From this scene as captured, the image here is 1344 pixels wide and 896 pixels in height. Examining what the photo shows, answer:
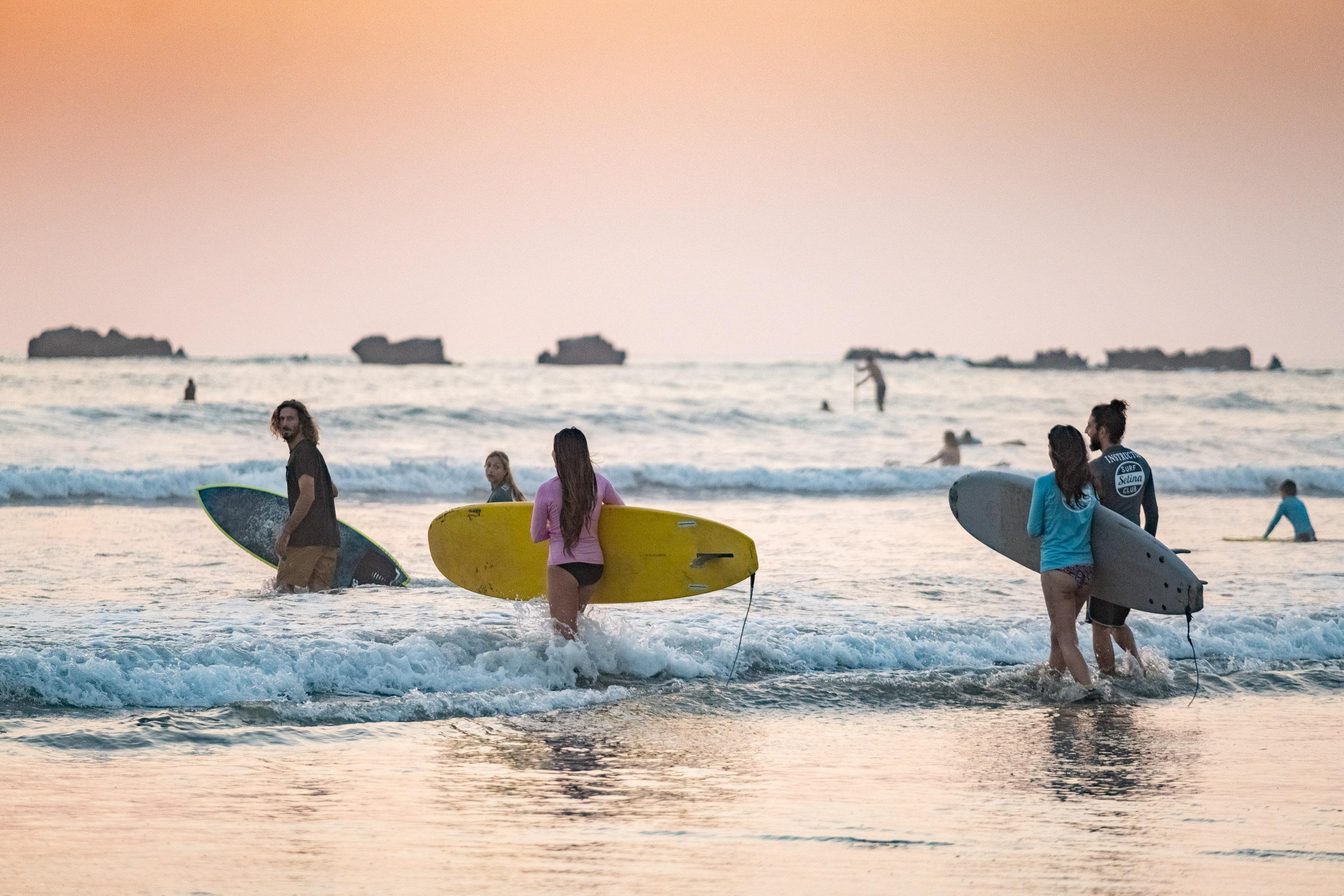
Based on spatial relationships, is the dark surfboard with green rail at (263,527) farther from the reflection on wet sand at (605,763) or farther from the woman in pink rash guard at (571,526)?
the reflection on wet sand at (605,763)

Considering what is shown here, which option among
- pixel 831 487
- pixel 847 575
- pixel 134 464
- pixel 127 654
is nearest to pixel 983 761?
pixel 127 654

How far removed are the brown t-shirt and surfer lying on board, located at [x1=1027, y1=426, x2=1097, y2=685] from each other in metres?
4.10

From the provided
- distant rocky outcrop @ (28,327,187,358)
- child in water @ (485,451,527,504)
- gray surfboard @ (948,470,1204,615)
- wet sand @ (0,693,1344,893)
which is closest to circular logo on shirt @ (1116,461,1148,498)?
gray surfboard @ (948,470,1204,615)

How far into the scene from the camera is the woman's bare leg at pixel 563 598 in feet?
20.3

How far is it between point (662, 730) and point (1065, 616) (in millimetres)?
2110

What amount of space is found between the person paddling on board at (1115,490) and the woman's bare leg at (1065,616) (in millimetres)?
300

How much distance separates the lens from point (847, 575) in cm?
976

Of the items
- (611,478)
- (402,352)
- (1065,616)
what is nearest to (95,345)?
(402,352)

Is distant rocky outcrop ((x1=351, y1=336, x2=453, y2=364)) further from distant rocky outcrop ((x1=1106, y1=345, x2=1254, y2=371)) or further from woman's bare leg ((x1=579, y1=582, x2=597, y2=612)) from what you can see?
woman's bare leg ((x1=579, y1=582, x2=597, y2=612))

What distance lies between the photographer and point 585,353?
250 feet

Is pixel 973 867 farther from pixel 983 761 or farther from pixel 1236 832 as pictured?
pixel 983 761

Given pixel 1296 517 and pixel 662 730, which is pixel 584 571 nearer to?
pixel 662 730

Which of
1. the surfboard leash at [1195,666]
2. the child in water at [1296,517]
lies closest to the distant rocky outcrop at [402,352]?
the child in water at [1296,517]

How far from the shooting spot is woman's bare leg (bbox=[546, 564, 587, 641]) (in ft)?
20.3
